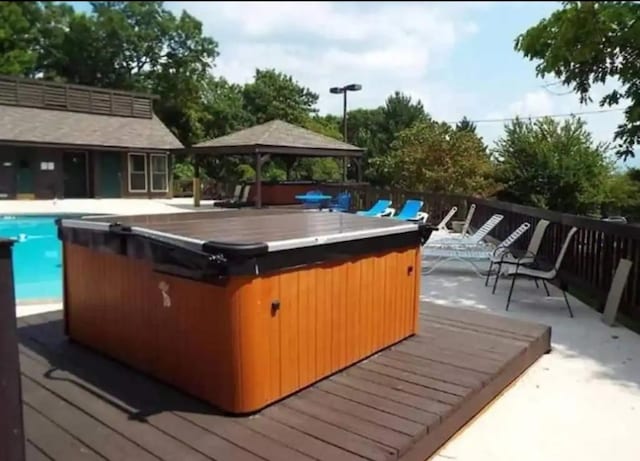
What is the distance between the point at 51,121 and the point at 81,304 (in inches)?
768

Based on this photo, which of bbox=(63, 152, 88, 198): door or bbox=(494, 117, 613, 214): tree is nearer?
bbox=(494, 117, 613, 214): tree

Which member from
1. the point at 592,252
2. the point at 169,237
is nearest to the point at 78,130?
the point at 592,252

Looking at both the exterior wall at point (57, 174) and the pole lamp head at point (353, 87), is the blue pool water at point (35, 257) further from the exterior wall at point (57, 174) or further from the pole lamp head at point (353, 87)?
the pole lamp head at point (353, 87)

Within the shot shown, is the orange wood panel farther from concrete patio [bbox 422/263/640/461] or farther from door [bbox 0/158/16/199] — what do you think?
door [bbox 0/158/16/199]

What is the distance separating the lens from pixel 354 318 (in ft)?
10.3

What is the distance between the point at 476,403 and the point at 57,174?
20.5m

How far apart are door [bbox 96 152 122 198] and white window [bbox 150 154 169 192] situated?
131cm

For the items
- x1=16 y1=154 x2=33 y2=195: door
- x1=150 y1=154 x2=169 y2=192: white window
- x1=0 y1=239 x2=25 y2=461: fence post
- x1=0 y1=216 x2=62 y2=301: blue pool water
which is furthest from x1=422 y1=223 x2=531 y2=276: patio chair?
x1=16 y1=154 x2=33 y2=195: door

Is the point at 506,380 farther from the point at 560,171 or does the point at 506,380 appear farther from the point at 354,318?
the point at 560,171

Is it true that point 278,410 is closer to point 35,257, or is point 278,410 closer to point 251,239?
point 251,239

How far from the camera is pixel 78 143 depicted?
19.5 metres

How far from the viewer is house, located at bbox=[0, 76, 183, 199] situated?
1906cm

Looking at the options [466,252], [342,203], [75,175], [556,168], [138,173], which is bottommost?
[466,252]

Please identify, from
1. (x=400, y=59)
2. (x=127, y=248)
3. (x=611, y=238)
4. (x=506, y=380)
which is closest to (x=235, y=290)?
(x=127, y=248)
